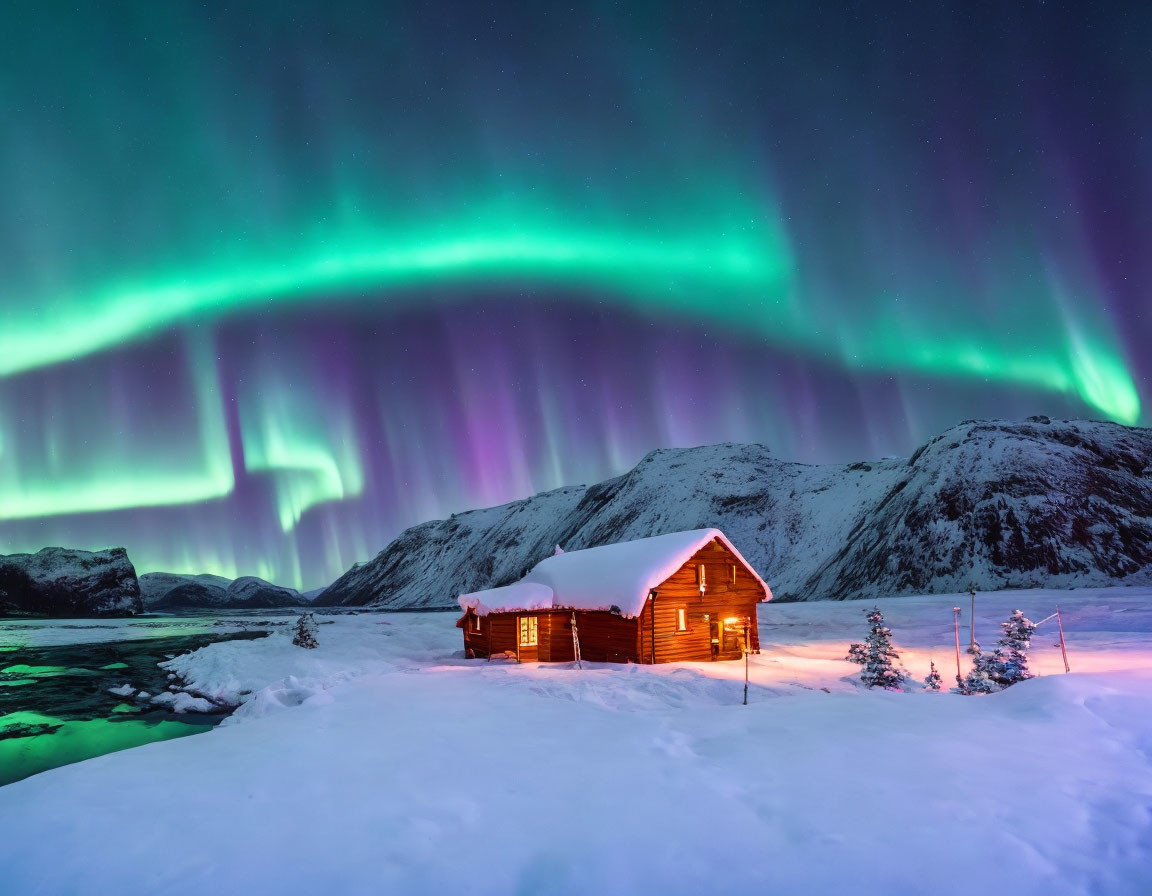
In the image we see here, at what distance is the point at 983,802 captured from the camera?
769 centimetres

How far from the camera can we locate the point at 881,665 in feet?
66.7

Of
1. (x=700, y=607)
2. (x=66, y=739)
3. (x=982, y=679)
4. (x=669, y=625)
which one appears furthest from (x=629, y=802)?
(x=66, y=739)

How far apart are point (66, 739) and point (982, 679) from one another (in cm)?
3074

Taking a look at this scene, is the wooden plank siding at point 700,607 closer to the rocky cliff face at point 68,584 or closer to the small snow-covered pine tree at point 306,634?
the small snow-covered pine tree at point 306,634

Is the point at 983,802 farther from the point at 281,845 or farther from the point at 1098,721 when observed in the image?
the point at 281,845

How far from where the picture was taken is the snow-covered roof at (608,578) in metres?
26.6

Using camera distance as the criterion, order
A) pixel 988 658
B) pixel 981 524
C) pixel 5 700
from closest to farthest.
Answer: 1. pixel 988 658
2. pixel 5 700
3. pixel 981 524

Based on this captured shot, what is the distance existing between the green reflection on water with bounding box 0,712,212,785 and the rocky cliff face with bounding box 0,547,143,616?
179 meters

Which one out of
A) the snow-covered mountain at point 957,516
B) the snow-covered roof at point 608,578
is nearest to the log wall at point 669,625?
the snow-covered roof at point 608,578

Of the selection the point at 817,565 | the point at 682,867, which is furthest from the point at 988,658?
the point at 817,565

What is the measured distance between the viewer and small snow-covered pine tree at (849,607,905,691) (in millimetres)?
20078

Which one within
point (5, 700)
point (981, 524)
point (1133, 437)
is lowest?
point (5, 700)

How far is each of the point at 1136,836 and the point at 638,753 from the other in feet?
22.4

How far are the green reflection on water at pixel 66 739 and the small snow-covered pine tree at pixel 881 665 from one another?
2294 cm
